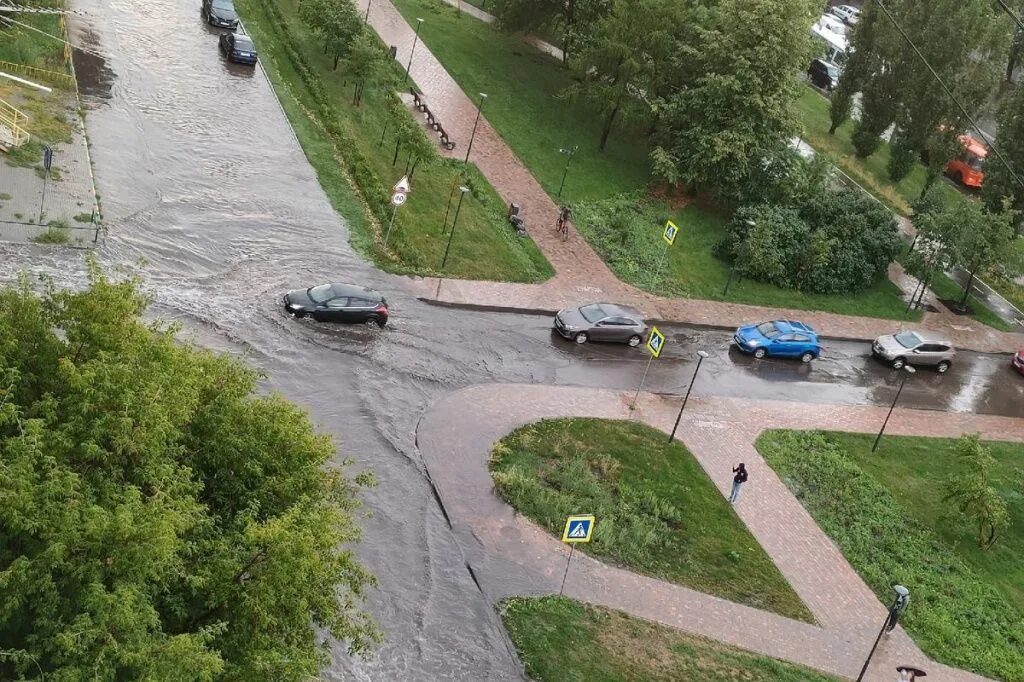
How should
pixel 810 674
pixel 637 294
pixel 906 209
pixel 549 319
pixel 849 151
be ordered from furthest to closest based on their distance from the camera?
pixel 849 151 → pixel 906 209 → pixel 637 294 → pixel 549 319 → pixel 810 674

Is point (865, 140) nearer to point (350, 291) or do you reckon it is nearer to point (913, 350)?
point (913, 350)

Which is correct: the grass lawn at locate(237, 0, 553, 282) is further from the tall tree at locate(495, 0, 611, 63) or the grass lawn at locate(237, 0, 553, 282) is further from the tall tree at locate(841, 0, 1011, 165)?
the tall tree at locate(841, 0, 1011, 165)

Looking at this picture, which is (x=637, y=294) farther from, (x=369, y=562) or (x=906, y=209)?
(x=906, y=209)

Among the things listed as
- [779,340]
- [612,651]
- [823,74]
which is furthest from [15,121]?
[823,74]

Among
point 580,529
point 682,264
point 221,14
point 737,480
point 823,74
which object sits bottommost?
point 737,480

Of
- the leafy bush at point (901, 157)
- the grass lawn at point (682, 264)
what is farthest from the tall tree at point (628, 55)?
the leafy bush at point (901, 157)

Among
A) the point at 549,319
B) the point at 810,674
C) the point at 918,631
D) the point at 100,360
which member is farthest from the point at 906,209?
the point at 100,360
